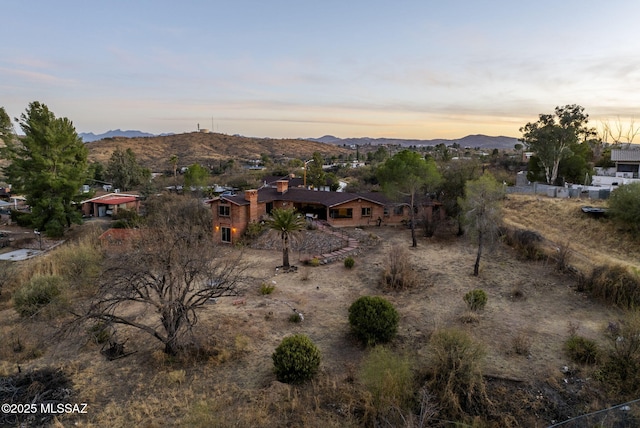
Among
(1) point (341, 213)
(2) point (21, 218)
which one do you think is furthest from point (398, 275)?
(2) point (21, 218)

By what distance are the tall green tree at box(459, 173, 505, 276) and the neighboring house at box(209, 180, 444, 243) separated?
11.5 metres

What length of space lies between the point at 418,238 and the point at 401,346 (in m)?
18.2

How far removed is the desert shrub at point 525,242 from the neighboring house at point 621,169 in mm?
22230

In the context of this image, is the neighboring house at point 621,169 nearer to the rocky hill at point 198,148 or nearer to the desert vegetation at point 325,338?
the desert vegetation at point 325,338

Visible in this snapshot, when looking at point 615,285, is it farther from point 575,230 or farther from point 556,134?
point 556,134

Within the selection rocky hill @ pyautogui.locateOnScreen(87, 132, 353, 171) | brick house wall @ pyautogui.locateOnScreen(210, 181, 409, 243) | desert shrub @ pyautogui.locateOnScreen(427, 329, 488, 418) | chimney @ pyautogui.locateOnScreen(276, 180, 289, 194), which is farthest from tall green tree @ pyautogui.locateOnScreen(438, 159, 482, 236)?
rocky hill @ pyautogui.locateOnScreen(87, 132, 353, 171)

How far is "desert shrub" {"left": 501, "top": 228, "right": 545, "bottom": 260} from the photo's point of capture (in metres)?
24.1

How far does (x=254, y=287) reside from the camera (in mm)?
20875

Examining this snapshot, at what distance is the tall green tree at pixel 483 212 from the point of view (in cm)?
2161

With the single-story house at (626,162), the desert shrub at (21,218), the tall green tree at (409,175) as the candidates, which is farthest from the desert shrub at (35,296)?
the single-story house at (626,162)

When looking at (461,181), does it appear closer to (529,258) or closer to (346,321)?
(529,258)

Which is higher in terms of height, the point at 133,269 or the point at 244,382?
the point at 133,269

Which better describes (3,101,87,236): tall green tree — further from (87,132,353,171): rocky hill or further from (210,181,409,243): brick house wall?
(87,132,353,171): rocky hill

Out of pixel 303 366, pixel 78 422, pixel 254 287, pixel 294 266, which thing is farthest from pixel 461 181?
pixel 78 422
